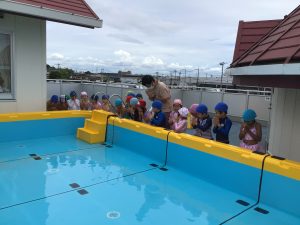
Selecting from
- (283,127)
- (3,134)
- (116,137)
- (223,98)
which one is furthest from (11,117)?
(223,98)

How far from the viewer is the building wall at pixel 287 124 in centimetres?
421

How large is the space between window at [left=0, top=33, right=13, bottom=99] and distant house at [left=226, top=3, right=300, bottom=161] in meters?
4.39

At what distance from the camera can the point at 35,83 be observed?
6.18 meters

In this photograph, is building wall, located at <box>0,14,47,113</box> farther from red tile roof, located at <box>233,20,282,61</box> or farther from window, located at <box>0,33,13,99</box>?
red tile roof, located at <box>233,20,282,61</box>

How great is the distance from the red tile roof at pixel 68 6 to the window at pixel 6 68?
0.96m

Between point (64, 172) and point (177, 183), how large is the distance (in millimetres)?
1614

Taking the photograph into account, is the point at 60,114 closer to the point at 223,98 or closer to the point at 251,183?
the point at 251,183

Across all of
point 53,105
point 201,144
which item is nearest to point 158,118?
point 201,144

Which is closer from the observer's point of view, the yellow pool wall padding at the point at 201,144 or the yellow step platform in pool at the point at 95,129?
the yellow pool wall padding at the point at 201,144

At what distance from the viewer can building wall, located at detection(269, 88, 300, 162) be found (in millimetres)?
4211

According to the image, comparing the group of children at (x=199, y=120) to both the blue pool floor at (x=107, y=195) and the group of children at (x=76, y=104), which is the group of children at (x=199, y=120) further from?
the blue pool floor at (x=107, y=195)

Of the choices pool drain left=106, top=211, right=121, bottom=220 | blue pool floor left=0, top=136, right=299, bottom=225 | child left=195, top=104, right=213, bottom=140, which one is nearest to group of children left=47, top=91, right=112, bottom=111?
blue pool floor left=0, top=136, right=299, bottom=225

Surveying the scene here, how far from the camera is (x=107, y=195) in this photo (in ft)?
11.3

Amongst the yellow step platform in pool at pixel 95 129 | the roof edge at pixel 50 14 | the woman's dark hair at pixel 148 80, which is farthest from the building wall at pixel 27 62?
the woman's dark hair at pixel 148 80
